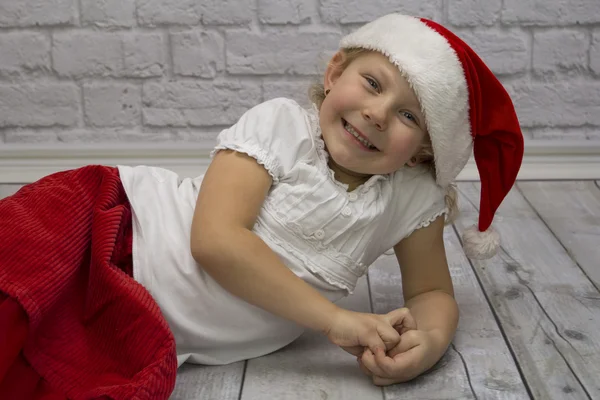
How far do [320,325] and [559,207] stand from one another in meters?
1.02

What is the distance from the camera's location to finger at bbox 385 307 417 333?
1140 mm

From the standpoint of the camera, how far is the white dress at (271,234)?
3.91 feet

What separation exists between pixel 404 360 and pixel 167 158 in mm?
1161

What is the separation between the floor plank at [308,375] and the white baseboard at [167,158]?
93 centimetres

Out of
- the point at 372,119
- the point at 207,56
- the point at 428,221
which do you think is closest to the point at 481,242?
the point at 428,221

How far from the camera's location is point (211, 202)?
1.15 meters

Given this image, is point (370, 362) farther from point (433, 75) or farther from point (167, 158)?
point (167, 158)

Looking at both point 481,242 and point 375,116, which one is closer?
point 375,116

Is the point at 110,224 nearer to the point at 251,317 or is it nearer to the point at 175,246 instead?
the point at 175,246

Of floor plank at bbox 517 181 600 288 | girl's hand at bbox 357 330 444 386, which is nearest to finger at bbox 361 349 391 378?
girl's hand at bbox 357 330 444 386

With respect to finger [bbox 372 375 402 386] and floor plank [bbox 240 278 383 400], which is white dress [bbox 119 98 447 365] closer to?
floor plank [bbox 240 278 383 400]

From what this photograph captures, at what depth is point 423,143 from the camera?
1.21 metres

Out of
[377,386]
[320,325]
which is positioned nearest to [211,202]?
[320,325]

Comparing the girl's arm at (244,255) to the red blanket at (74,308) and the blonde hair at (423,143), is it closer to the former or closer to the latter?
the red blanket at (74,308)
